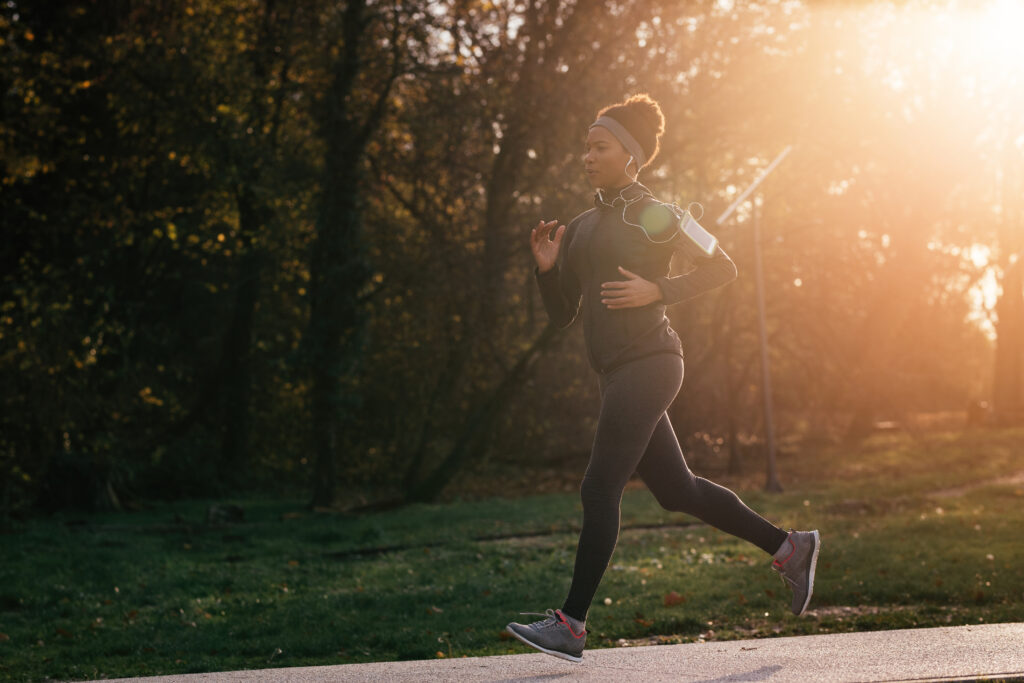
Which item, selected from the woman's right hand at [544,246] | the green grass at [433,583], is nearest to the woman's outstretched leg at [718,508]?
the woman's right hand at [544,246]

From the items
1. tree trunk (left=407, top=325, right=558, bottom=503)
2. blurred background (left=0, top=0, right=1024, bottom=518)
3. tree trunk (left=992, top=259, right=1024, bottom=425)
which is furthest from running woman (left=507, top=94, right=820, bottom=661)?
tree trunk (left=992, top=259, right=1024, bottom=425)

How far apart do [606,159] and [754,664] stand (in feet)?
6.83

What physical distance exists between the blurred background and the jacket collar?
12680mm

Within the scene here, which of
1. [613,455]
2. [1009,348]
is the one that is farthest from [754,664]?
[1009,348]

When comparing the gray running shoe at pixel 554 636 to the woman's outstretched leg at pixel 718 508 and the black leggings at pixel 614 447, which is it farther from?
the woman's outstretched leg at pixel 718 508

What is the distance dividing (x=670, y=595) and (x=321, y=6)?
1418cm

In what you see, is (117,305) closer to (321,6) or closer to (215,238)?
(215,238)

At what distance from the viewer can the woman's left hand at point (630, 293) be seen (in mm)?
4340

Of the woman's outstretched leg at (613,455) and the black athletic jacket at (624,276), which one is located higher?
the black athletic jacket at (624,276)

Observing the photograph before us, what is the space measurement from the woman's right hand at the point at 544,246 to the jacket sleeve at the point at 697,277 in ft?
1.62

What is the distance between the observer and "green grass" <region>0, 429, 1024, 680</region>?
6500 mm

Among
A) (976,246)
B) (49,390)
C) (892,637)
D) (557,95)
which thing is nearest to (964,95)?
(976,246)

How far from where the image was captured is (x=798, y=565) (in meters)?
4.65

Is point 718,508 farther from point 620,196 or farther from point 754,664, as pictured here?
point 620,196
